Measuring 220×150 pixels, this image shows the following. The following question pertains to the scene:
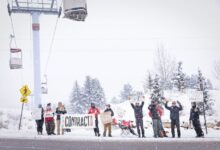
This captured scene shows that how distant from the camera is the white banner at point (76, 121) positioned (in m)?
22.2

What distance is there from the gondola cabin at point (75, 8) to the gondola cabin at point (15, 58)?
9.79 m

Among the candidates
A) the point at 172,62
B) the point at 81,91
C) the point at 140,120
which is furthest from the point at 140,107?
the point at 81,91

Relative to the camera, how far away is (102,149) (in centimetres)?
1319

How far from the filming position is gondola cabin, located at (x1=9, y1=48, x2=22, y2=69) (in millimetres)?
29234

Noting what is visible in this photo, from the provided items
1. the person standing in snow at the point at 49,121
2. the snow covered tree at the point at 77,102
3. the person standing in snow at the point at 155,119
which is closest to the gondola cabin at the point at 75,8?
the person standing in snow at the point at 49,121

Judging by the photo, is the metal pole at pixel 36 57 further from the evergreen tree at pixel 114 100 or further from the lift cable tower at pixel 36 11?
the evergreen tree at pixel 114 100

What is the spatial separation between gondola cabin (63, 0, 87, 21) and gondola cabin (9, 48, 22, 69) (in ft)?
32.1

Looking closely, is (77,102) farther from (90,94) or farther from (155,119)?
(155,119)

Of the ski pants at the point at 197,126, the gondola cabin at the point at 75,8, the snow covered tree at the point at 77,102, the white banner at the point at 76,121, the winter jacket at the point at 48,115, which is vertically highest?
the gondola cabin at the point at 75,8

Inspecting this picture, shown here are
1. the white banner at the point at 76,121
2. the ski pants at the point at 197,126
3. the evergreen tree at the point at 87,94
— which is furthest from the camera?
the evergreen tree at the point at 87,94

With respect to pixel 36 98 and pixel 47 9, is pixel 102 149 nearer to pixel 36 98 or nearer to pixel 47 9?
pixel 36 98

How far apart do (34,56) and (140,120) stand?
17.3 meters

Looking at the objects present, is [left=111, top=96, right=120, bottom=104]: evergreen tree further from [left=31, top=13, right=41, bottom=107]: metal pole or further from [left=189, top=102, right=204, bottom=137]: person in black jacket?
[left=189, top=102, right=204, bottom=137]: person in black jacket

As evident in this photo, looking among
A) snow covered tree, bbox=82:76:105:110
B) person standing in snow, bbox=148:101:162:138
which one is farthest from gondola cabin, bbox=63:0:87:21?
snow covered tree, bbox=82:76:105:110
